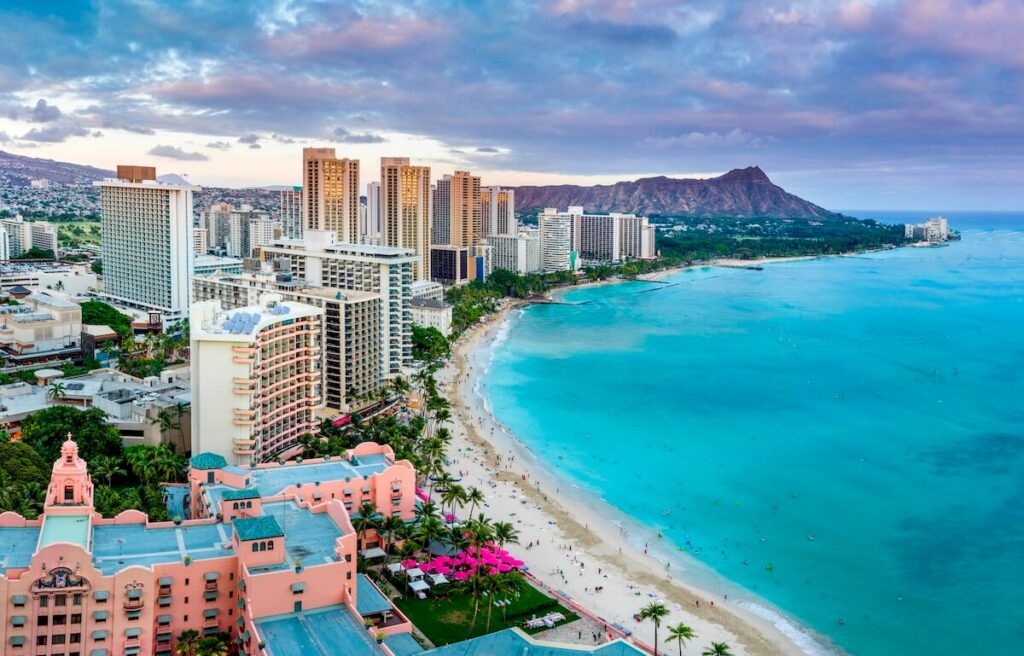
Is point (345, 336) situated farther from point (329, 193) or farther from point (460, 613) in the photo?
point (329, 193)

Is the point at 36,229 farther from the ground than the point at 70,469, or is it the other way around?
the point at 36,229

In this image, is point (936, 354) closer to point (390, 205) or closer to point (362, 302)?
point (362, 302)

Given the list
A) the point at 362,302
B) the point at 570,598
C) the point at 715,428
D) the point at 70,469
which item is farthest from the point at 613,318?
the point at 70,469

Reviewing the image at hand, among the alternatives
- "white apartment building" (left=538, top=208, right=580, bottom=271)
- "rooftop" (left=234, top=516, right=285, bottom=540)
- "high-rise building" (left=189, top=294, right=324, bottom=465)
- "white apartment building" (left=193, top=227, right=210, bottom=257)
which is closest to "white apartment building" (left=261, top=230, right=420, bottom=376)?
"high-rise building" (left=189, top=294, right=324, bottom=465)

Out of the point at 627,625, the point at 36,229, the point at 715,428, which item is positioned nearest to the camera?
the point at 627,625

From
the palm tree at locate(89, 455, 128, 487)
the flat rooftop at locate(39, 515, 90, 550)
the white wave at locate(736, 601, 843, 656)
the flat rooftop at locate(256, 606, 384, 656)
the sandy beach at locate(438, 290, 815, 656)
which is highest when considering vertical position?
the flat rooftop at locate(39, 515, 90, 550)

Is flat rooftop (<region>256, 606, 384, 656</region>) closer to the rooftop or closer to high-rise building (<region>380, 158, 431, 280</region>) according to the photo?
the rooftop

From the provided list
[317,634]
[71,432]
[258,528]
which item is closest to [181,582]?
[258,528]
